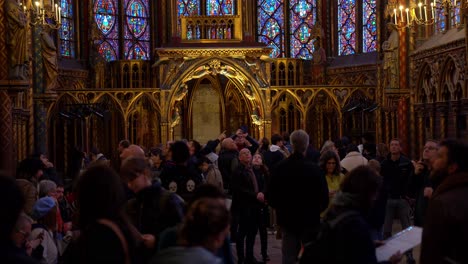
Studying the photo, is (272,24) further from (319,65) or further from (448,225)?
(448,225)

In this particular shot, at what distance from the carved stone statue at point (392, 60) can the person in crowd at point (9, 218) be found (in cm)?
2067

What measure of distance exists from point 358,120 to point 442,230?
23.8 m

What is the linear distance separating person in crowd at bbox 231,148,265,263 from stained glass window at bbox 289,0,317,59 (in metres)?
20.8

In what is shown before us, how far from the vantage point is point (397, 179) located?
12.8 meters

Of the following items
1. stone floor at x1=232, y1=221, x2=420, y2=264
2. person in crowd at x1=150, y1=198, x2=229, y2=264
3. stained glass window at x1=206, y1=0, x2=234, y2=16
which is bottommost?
stone floor at x1=232, y1=221, x2=420, y2=264

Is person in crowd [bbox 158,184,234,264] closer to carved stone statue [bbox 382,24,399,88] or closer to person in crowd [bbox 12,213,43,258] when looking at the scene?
person in crowd [bbox 12,213,43,258]

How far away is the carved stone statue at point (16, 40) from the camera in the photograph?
1516cm

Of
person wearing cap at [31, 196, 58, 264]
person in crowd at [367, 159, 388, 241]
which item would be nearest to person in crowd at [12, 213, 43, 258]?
person wearing cap at [31, 196, 58, 264]

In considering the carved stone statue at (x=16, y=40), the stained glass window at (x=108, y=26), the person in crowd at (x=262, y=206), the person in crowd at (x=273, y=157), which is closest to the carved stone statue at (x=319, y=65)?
the stained glass window at (x=108, y=26)

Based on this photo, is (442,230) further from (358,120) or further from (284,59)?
(284,59)

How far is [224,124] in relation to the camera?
3014 cm

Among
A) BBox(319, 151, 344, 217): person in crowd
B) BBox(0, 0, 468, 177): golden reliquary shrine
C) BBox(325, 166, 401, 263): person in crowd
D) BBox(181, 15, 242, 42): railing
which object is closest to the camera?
BBox(325, 166, 401, 263): person in crowd

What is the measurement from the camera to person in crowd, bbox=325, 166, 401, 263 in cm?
538

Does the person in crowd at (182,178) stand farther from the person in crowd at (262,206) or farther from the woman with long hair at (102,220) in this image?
the person in crowd at (262,206)
